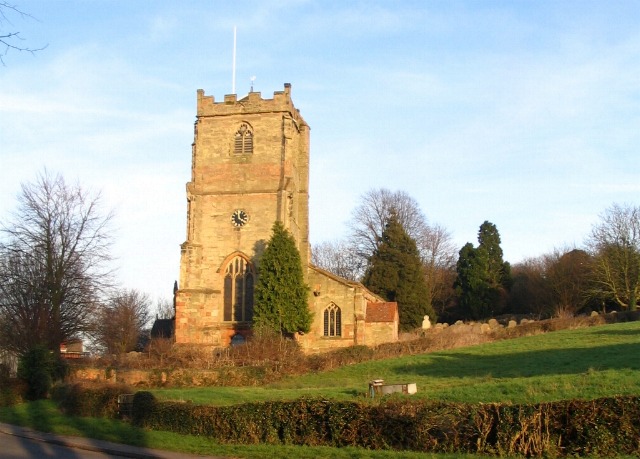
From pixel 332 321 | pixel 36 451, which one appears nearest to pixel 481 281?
pixel 332 321

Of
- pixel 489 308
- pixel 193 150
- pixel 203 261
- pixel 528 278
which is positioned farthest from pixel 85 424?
pixel 528 278

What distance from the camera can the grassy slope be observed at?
17406 millimetres

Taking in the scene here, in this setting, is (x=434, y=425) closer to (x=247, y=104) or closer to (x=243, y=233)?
(x=243, y=233)

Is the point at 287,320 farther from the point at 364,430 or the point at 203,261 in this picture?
the point at 364,430

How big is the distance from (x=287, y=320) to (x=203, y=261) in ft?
20.9

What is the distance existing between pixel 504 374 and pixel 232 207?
68.6 ft

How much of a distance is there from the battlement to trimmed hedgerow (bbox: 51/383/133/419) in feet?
73.3

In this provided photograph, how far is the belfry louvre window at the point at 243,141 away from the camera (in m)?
41.8

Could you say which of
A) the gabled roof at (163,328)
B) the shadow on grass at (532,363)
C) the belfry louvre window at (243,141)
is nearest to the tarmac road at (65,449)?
the shadow on grass at (532,363)

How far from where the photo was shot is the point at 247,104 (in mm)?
42188

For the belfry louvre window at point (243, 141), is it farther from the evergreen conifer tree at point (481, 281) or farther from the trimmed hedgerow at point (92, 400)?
the evergreen conifer tree at point (481, 281)

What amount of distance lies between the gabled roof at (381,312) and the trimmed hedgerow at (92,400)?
823 inches

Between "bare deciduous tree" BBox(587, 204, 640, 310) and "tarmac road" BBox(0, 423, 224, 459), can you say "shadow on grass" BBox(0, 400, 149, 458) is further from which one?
"bare deciduous tree" BBox(587, 204, 640, 310)

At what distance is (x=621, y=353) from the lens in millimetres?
25484
